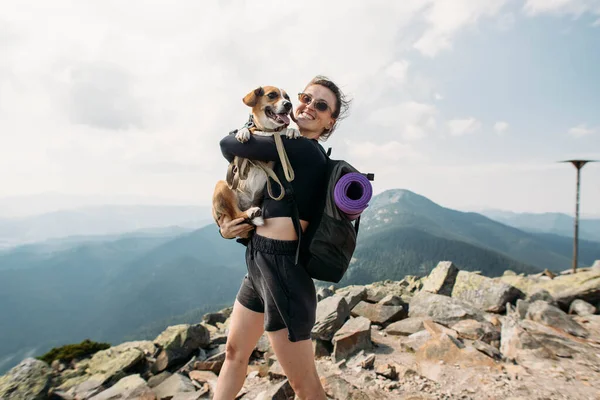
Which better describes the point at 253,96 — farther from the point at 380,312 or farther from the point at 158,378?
the point at 158,378

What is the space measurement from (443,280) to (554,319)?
223 inches

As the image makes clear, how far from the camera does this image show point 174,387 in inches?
241

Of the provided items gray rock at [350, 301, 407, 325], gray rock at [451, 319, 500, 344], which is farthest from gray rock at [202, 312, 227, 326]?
gray rock at [451, 319, 500, 344]

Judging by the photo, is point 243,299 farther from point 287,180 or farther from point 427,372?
point 427,372

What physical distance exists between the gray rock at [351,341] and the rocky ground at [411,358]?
0.06ft

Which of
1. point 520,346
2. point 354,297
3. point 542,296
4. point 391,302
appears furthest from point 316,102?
point 542,296

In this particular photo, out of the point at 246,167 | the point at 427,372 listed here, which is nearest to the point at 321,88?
the point at 246,167

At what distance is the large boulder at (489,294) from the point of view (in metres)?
9.27

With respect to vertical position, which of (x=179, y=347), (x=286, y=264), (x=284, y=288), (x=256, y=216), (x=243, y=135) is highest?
(x=243, y=135)

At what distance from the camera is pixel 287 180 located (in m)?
2.58

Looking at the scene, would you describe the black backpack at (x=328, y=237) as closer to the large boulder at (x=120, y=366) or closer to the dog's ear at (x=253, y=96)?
the dog's ear at (x=253, y=96)

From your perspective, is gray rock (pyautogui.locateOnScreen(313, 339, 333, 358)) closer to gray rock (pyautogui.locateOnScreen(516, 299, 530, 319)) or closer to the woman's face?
the woman's face

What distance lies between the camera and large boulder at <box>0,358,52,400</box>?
6672 mm

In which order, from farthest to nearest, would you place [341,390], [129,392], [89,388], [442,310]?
1. [442,310]
2. [89,388]
3. [129,392]
4. [341,390]
